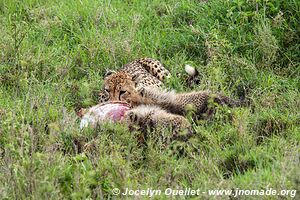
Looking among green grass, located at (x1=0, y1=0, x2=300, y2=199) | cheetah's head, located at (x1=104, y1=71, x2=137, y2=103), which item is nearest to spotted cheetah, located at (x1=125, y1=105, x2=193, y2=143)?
green grass, located at (x1=0, y1=0, x2=300, y2=199)

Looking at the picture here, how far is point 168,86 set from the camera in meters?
6.82

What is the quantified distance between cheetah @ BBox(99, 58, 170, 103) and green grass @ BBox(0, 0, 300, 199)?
0.42 ft

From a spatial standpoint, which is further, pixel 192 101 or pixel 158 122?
pixel 192 101

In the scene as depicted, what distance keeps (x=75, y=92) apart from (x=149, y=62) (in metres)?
0.89

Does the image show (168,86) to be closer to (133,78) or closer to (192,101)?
(133,78)

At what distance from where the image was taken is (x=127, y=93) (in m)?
6.55

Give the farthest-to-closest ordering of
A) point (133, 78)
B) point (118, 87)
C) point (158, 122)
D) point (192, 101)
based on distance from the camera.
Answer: point (133, 78)
point (118, 87)
point (192, 101)
point (158, 122)

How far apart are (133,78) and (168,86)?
32 cm

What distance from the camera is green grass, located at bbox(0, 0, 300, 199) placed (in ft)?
15.0

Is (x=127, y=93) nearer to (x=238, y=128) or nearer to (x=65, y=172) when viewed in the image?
(x=238, y=128)

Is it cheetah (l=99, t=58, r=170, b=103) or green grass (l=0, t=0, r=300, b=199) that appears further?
cheetah (l=99, t=58, r=170, b=103)

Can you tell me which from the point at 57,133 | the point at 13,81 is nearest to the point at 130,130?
the point at 57,133

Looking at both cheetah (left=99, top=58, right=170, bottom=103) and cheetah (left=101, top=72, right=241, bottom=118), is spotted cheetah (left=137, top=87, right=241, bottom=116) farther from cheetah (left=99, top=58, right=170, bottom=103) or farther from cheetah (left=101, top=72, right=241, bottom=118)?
cheetah (left=99, top=58, right=170, bottom=103)

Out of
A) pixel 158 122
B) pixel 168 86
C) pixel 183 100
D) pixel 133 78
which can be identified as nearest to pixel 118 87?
pixel 133 78
